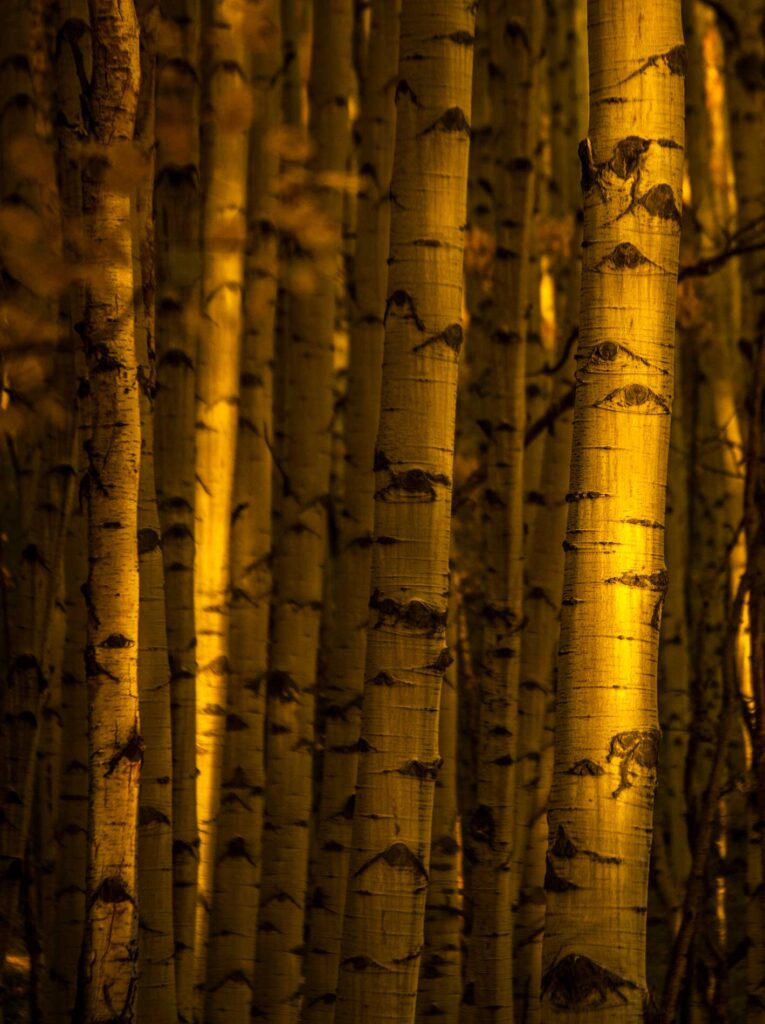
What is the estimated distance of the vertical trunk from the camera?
10.00ft

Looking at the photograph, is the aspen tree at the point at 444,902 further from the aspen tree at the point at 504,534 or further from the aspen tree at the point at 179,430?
the aspen tree at the point at 179,430

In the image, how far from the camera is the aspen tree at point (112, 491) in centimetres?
251

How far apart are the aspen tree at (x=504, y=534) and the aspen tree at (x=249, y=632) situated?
2.67 ft

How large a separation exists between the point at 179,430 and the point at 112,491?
4.49 ft

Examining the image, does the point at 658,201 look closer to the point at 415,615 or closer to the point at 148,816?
the point at 415,615

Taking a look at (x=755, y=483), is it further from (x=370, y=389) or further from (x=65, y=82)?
(x=65, y=82)

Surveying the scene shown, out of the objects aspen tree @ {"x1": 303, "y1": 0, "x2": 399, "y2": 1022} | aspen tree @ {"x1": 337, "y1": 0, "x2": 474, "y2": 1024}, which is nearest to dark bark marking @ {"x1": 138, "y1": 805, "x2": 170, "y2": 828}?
aspen tree @ {"x1": 337, "y1": 0, "x2": 474, "y2": 1024}

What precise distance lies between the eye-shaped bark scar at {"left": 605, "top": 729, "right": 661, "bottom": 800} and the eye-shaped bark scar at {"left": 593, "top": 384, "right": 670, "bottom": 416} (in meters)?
0.59

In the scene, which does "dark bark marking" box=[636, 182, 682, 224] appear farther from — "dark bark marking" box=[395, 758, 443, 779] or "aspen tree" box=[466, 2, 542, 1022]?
"aspen tree" box=[466, 2, 542, 1022]

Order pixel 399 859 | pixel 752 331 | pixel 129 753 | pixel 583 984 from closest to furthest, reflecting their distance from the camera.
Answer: pixel 583 984 → pixel 399 859 → pixel 129 753 → pixel 752 331

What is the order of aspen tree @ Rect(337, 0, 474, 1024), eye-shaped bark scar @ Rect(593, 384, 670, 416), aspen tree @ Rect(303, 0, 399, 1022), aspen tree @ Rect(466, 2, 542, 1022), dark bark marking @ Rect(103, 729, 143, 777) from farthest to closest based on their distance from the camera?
1. aspen tree @ Rect(303, 0, 399, 1022)
2. aspen tree @ Rect(466, 2, 542, 1022)
3. dark bark marking @ Rect(103, 729, 143, 777)
4. aspen tree @ Rect(337, 0, 474, 1024)
5. eye-shaped bark scar @ Rect(593, 384, 670, 416)

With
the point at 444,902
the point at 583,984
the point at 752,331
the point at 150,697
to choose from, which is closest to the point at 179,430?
the point at 150,697

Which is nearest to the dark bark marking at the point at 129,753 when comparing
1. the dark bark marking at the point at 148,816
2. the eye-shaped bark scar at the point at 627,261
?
the dark bark marking at the point at 148,816

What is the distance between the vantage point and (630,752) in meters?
2.12
